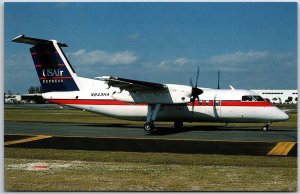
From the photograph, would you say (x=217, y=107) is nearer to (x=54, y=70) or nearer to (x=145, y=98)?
(x=145, y=98)

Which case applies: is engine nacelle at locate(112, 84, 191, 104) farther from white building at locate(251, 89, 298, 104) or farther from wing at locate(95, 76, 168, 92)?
white building at locate(251, 89, 298, 104)

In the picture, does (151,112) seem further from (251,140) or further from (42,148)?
(42,148)

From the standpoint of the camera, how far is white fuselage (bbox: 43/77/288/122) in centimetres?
2573

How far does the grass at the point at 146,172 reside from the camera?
10586 millimetres

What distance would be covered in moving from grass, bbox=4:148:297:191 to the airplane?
860 cm

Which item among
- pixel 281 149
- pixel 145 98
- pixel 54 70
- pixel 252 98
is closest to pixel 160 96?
pixel 145 98

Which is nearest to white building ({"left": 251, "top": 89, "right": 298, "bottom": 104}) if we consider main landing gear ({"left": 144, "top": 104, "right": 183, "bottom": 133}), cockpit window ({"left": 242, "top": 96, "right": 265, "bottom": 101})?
cockpit window ({"left": 242, "top": 96, "right": 265, "bottom": 101})

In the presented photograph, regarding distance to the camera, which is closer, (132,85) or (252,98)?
(132,85)

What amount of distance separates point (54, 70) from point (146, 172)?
18.8 m

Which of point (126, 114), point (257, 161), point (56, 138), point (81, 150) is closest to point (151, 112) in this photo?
point (126, 114)

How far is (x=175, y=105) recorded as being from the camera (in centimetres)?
2723

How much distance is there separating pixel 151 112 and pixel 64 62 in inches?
315

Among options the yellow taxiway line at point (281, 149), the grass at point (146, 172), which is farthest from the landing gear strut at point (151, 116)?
the grass at point (146, 172)

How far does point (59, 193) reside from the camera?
1005 cm
